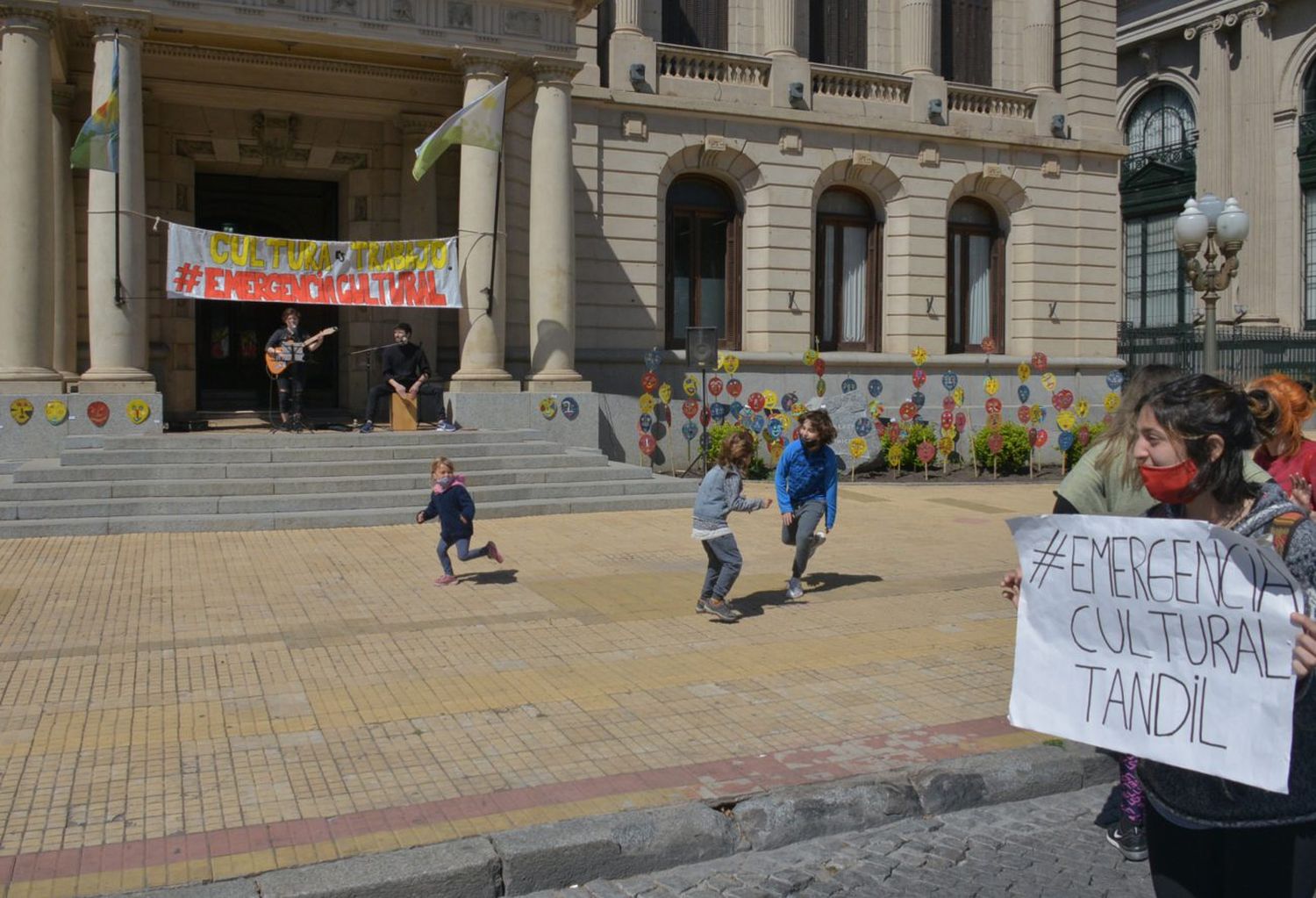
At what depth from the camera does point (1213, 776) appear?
127 inches

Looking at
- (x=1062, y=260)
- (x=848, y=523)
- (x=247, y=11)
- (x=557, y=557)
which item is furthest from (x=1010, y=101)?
(x=557, y=557)

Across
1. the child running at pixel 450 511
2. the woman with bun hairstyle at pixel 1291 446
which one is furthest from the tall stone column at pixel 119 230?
the woman with bun hairstyle at pixel 1291 446

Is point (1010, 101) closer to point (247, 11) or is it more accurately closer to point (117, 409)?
point (247, 11)

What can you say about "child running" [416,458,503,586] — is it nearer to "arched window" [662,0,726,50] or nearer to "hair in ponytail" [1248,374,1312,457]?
"hair in ponytail" [1248,374,1312,457]

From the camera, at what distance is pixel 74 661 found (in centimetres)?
805

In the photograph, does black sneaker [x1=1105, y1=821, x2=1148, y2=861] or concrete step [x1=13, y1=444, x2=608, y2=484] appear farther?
concrete step [x1=13, y1=444, x2=608, y2=484]

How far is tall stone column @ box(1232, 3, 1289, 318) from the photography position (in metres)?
37.2

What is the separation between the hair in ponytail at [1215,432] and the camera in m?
3.38

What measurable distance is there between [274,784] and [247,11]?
553 inches

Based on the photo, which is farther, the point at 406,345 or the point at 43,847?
the point at 406,345

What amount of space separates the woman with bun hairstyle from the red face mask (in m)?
2.09

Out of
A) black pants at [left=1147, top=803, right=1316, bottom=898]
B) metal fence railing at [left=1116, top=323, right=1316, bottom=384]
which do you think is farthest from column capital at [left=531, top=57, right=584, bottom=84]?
metal fence railing at [left=1116, top=323, right=1316, bottom=384]

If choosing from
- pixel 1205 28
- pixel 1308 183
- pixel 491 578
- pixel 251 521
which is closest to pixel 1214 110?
pixel 1205 28

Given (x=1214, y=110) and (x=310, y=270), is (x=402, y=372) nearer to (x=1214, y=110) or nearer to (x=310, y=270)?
(x=310, y=270)
